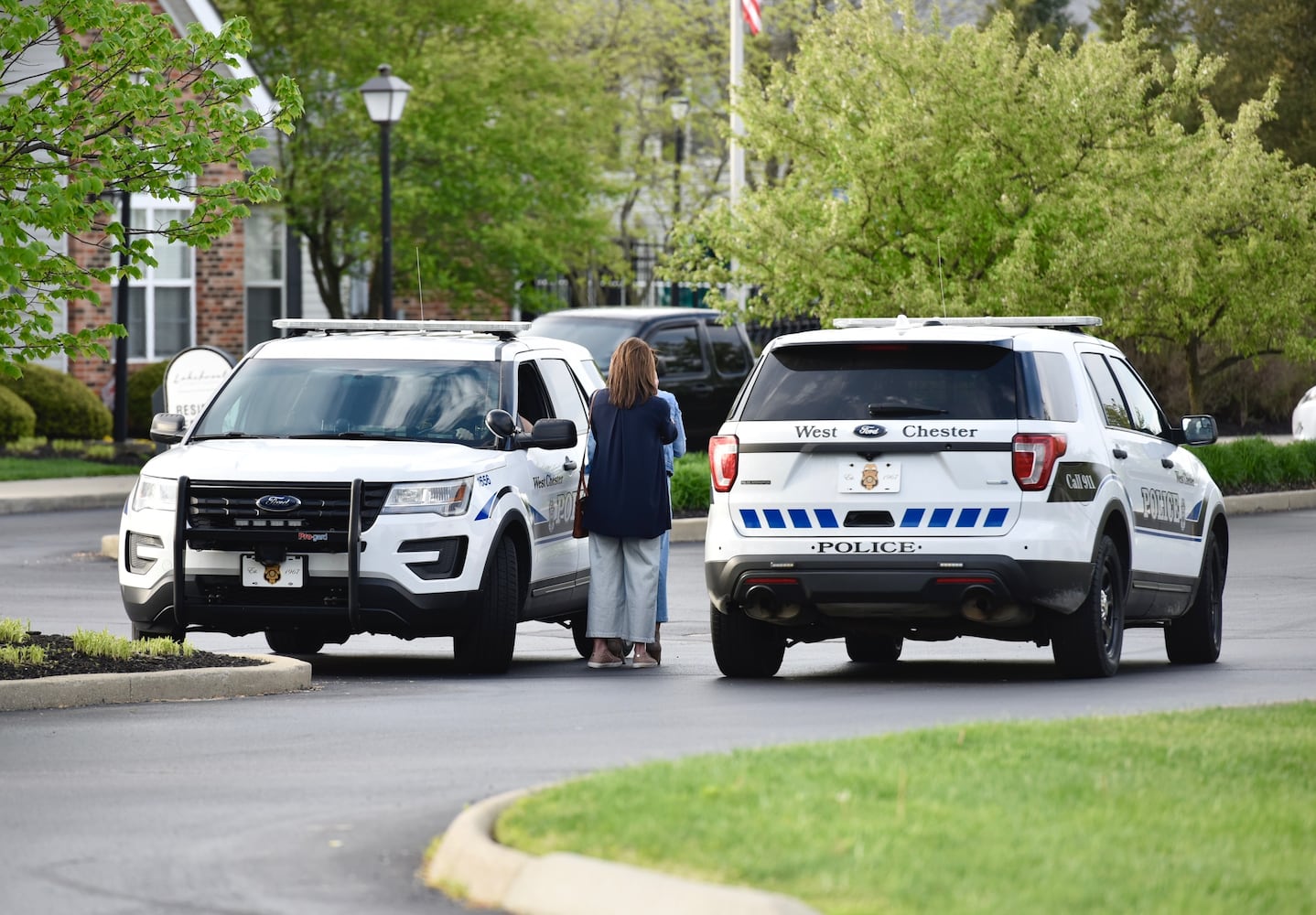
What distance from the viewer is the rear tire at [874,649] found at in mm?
14180

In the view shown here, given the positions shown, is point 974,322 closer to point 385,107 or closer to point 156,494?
point 156,494

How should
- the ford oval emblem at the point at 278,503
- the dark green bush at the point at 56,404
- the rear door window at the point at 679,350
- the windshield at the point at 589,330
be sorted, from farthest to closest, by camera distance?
the dark green bush at the point at 56,404 < the rear door window at the point at 679,350 < the windshield at the point at 589,330 < the ford oval emblem at the point at 278,503

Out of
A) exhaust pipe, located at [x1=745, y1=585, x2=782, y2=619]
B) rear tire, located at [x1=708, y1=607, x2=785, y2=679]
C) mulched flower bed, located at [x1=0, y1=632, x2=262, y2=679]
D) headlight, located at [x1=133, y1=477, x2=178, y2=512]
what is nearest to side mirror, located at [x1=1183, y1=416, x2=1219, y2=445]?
rear tire, located at [x1=708, y1=607, x2=785, y2=679]

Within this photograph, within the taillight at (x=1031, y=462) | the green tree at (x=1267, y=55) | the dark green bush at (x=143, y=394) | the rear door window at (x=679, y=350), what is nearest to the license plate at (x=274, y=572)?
the taillight at (x=1031, y=462)

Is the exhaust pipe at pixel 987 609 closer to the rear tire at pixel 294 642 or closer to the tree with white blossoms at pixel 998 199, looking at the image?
the rear tire at pixel 294 642

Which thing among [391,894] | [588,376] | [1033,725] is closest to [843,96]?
[588,376]

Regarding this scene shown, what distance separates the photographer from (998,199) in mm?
25875

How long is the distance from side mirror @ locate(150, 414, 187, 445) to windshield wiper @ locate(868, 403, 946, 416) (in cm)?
422

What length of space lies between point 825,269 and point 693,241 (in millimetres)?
2960

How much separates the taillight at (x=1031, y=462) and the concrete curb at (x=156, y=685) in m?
3.79

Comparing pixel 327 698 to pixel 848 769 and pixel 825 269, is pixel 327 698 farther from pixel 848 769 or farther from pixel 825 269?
pixel 825 269

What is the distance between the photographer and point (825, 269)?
1019 inches

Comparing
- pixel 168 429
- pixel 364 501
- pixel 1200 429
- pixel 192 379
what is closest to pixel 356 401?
pixel 168 429

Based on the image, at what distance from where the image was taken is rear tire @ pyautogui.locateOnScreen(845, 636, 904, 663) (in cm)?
1418
